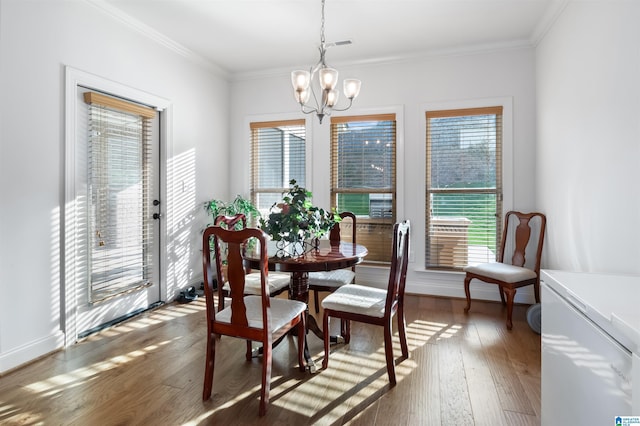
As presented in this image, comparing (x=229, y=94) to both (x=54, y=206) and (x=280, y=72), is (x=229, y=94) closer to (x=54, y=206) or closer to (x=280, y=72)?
(x=280, y=72)

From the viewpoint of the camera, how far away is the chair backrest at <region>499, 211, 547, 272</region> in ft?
11.6

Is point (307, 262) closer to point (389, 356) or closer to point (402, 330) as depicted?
point (389, 356)

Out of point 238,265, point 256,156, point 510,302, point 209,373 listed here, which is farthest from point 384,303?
point 256,156

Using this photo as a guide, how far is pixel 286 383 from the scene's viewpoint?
84.0 inches

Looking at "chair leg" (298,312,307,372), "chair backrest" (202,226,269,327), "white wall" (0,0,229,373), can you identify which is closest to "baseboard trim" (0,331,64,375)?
"white wall" (0,0,229,373)

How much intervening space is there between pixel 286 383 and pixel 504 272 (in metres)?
2.17

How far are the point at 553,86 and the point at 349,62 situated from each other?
7.04 ft

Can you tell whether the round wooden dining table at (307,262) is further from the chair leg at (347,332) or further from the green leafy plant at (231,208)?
the green leafy plant at (231,208)

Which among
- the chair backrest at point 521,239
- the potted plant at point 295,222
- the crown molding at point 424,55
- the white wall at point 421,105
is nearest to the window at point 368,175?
the white wall at point 421,105

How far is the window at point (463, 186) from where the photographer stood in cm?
379

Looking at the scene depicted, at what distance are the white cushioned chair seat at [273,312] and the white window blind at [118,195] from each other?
1665mm

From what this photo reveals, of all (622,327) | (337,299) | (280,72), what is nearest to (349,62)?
(280,72)

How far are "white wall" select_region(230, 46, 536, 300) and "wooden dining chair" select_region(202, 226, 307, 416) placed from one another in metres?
2.35

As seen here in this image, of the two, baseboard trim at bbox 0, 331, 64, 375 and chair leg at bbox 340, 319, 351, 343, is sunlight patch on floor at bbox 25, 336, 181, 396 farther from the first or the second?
chair leg at bbox 340, 319, 351, 343
